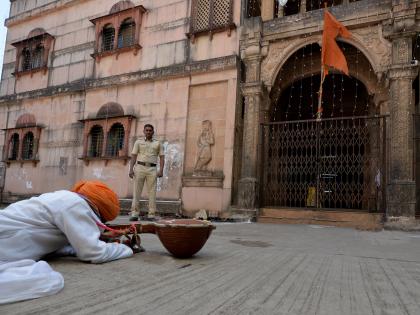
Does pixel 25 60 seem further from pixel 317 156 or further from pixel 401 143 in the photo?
pixel 401 143

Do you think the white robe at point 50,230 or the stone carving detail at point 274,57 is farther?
the stone carving detail at point 274,57

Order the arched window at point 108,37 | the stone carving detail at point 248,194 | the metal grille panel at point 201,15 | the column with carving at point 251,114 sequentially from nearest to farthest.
→ 1. the stone carving detail at point 248,194
2. the column with carving at point 251,114
3. the metal grille panel at point 201,15
4. the arched window at point 108,37

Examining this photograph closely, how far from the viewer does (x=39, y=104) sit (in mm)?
13875

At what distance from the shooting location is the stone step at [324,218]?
26.6 feet

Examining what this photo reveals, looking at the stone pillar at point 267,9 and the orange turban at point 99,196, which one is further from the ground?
the stone pillar at point 267,9

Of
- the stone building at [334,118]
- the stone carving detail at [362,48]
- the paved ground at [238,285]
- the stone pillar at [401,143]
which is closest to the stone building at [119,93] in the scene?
the stone building at [334,118]

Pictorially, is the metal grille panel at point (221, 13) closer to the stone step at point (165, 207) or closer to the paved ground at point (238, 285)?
the stone step at point (165, 207)

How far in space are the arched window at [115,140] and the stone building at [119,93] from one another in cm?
3

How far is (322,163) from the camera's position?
9.69m

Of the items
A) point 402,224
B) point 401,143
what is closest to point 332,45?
point 401,143

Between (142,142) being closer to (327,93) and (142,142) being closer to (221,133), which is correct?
(221,133)

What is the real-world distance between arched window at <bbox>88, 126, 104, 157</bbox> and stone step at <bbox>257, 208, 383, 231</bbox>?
574cm

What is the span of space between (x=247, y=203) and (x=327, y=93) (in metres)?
5.38

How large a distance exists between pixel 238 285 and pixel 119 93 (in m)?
10.3
